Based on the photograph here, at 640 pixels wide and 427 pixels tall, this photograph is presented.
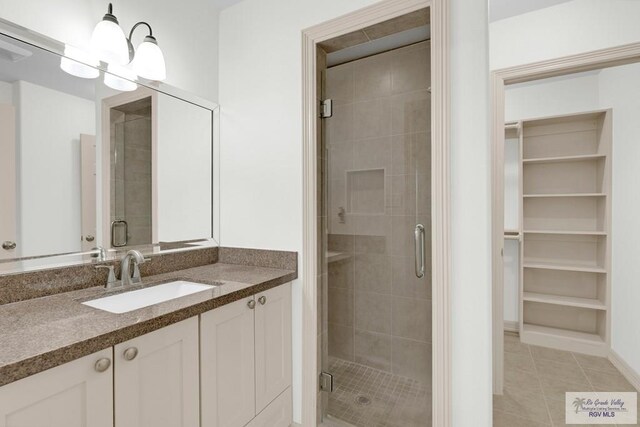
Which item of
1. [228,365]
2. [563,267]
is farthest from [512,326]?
[228,365]

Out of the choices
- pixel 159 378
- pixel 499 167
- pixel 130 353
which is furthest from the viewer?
pixel 499 167

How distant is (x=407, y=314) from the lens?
1.91 meters

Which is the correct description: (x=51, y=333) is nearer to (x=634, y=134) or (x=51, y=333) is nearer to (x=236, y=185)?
(x=236, y=185)

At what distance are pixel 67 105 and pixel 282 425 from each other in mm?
1877

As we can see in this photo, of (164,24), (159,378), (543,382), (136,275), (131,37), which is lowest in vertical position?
(543,382)

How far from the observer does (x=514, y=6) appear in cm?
195

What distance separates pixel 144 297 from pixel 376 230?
4.31 feet

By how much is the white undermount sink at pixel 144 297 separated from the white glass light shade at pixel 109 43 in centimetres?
109

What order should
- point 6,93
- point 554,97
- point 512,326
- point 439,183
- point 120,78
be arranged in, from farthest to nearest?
point 512,326 < point 554,97 < point 120,78 < point 439,183 < point 6,93

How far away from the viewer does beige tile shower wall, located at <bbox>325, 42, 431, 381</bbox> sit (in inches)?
70.0

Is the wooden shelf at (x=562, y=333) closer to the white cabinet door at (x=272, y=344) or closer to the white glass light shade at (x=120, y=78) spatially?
the white cabinet door at (x=272, y=344)

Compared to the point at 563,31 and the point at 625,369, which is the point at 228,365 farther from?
the point at 625,369

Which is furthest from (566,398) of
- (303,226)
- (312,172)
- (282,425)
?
(312,172)

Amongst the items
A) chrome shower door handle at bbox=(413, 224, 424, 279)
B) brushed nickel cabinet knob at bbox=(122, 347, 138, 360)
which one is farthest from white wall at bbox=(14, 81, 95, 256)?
chrome shower door handle at bbox=(413, 224, 424, 279)
